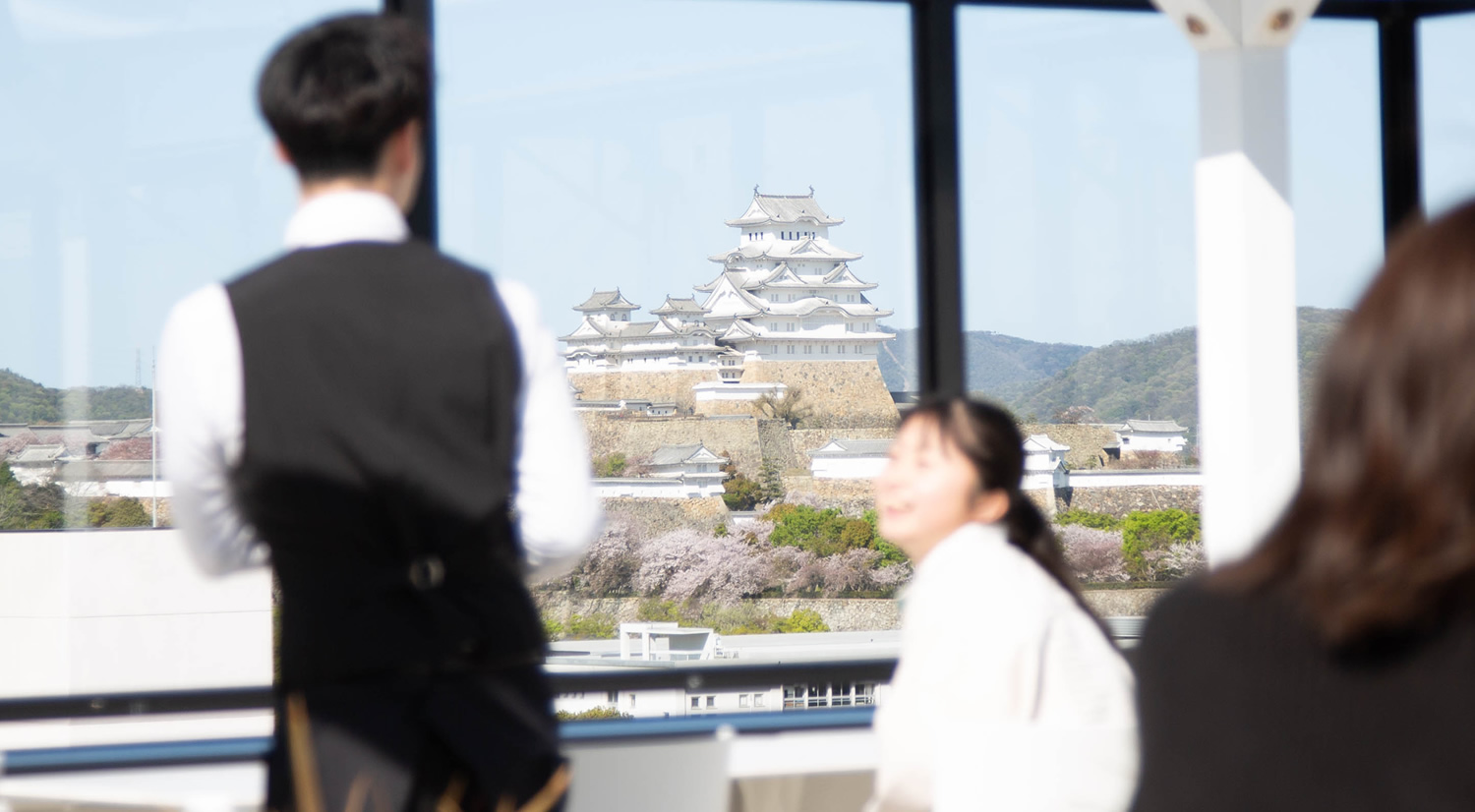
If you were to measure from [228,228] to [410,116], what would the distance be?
178 centimetres

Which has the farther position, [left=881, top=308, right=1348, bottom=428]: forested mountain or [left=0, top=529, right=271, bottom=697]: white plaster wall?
[left=881, top=308, right=1348, bottom=428]: forested mountain

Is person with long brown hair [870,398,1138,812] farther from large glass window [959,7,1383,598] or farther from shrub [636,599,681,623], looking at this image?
large glass window [959,7,1383,598]

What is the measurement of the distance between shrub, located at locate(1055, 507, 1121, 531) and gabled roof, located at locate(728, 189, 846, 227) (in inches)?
37.1

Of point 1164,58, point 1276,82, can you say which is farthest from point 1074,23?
point 1276,82

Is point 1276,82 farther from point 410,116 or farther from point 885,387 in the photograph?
point 410,116

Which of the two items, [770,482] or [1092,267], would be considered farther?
[1092,267]

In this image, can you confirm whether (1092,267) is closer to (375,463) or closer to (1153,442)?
(1153,442)

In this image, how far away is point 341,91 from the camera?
51.6 inches

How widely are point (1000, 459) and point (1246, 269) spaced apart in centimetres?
137

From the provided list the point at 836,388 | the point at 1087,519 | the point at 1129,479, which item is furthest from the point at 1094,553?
the point at 836,388

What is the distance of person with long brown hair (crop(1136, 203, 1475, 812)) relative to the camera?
699 mm

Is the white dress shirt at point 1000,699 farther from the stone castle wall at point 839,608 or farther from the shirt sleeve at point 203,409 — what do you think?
the stone castle wall at point 839,608

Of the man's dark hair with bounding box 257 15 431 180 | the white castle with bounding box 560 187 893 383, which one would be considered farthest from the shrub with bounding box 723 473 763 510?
the man's dark hair with bounding box 257 15 431 180

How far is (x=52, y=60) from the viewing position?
287 centimetres
